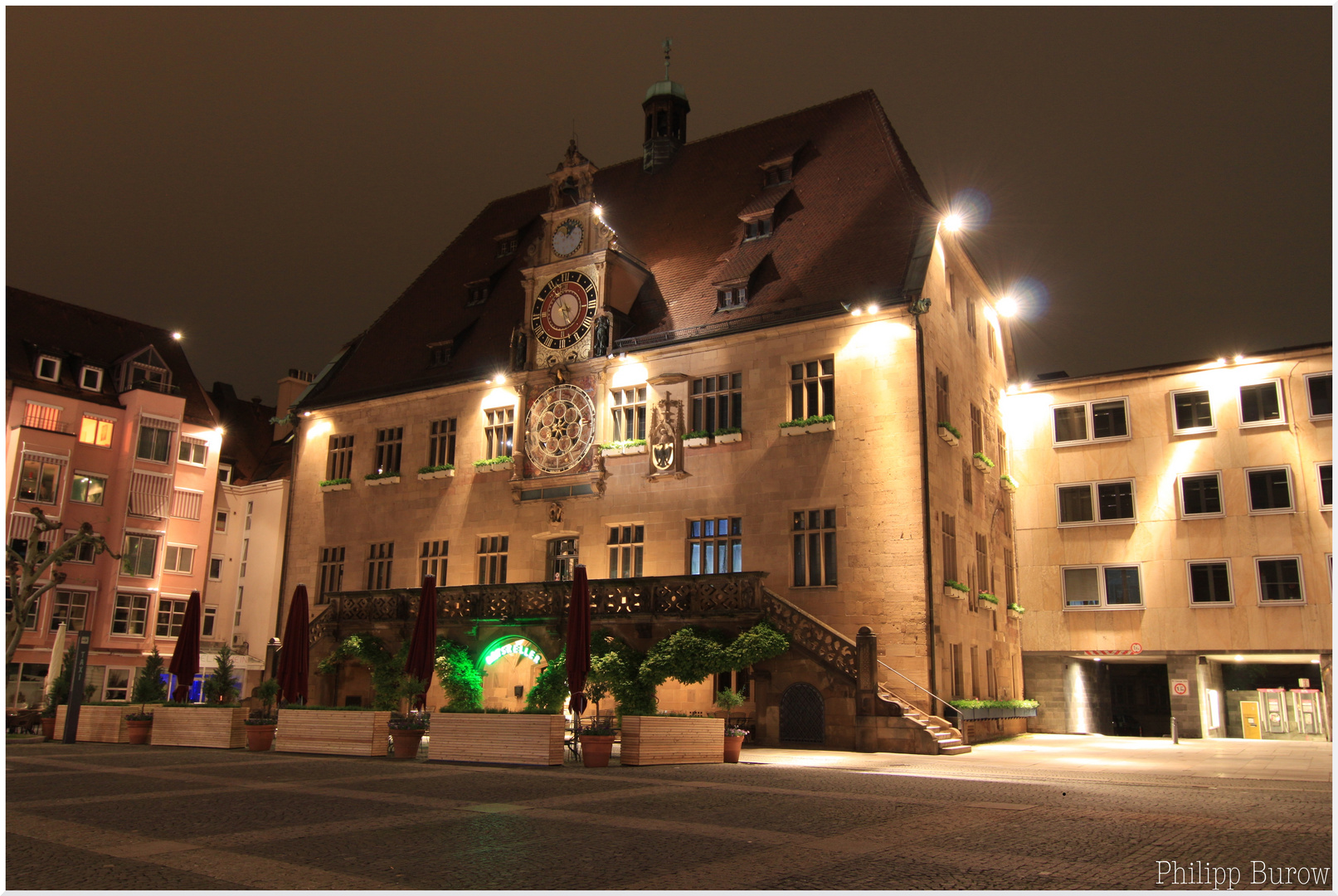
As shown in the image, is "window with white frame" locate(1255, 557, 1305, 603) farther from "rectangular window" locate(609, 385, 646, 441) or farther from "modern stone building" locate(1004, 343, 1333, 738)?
"rectangular window" locate(609, 385, 646, 441)

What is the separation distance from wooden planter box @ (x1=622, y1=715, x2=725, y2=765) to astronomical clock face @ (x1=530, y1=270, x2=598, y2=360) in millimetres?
15402

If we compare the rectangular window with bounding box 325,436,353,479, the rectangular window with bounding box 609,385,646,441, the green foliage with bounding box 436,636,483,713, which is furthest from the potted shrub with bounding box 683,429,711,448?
the rectangular window with bounding box 325,436,353,479

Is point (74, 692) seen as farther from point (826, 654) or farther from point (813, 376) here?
point (813, 376)

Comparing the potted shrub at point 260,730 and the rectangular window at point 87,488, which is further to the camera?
the rectangular window at point 87,488

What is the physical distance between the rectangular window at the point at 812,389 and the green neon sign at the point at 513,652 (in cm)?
967

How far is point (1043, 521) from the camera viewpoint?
35.2 metres

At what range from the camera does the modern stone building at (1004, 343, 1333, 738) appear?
103ft

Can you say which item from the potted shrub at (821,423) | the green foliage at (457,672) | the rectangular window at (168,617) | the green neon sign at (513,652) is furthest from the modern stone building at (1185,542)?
the rectangular window at (168,617)

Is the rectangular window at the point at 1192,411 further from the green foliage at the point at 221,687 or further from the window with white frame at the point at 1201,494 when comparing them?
the green foliage at the point at 221,687

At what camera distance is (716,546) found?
29281 mm

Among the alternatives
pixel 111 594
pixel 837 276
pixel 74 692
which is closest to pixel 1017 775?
pixel 837 276

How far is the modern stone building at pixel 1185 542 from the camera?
31.2 m

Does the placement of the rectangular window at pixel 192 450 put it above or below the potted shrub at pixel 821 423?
above

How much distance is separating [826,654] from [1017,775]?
761 centimetres
